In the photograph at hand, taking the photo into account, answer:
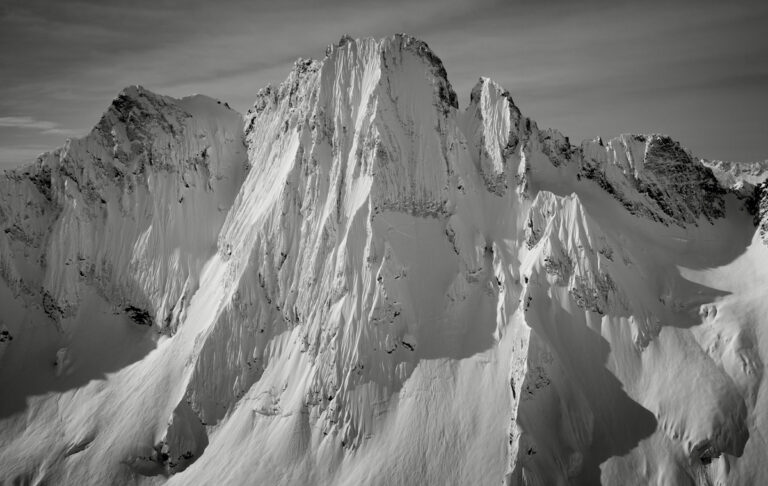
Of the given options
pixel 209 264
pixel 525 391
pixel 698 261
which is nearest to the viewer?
pixel 525 391

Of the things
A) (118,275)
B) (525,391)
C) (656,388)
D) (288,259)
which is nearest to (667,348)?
(656,388)

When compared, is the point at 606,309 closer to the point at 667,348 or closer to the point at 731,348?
the point at 667,348

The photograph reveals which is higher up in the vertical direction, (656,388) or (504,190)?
(504,190)

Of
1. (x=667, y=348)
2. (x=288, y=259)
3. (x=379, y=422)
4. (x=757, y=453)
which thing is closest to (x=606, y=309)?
(x=667, y=348)

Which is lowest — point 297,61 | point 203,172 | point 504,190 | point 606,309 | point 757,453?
point 757,453

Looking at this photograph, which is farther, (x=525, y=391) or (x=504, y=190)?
(x=504, y=190)

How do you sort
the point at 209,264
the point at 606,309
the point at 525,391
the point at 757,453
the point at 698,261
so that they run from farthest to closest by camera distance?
the point at 209,264 < the point at 698,261 < the point at 606,309 < the point at 525,391 < the point at 757,453

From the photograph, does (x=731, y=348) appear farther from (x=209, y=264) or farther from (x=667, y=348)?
(x=209, y=264)
